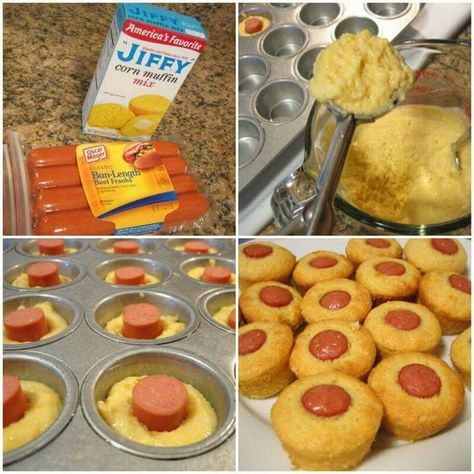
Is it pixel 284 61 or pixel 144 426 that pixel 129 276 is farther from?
pixel 284 61

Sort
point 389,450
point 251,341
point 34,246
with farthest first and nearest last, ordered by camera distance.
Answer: point 34,246, point 251,341, point 389,450

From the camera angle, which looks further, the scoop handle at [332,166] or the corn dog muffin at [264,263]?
the corn dog muffin at [264,263]

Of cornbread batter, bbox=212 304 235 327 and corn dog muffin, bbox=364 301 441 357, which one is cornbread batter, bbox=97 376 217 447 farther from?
corn dog muffin, bbox=364 301 441 357

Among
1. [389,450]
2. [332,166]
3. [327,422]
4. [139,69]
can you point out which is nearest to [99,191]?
[139,69]

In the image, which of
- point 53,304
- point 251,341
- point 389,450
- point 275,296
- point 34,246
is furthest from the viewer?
point 34,246

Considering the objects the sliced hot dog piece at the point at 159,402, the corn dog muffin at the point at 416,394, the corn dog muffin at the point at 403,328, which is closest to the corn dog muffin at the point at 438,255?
the corn dog muffin at the point at 403,328

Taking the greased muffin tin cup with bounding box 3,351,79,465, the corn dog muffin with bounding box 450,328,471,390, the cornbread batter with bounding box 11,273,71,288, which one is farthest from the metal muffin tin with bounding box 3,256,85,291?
the corn dog muffin with bounding box 450,328,471,390

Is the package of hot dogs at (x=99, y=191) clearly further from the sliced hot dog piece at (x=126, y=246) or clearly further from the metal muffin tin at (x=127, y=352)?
the sliced hot dog piece at (x=126, y=246)
